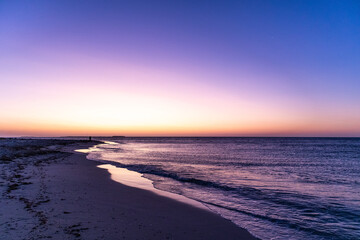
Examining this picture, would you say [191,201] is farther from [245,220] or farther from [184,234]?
[184,234]

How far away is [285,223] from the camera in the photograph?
8.53 meters

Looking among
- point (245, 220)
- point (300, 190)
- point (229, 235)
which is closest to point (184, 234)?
point (229, 235)

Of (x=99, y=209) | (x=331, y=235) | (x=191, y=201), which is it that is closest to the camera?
(x=331, y=235)

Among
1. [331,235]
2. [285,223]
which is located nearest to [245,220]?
[285,223]

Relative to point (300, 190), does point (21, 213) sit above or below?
above

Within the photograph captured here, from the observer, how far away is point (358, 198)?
1241cm

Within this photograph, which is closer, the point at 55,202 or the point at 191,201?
the point at 55,202

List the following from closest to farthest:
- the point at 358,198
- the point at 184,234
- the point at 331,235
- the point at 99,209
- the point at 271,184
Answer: the point at 184,234 < the point at 331,235 < the point at 99,209 < the point at 358,198 < the point at 271,184

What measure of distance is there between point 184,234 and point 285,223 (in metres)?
4.12

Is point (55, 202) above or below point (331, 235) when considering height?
above

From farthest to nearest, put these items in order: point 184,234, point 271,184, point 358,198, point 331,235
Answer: point 271,184 → point 358,198 → point 331,235 → point 184,234

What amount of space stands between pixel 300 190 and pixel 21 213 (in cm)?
1412

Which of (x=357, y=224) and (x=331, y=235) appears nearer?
(x=331, y=235)

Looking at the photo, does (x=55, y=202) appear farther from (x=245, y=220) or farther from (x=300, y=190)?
A: (x=300, y=190)
